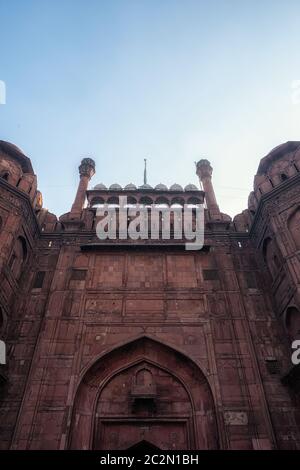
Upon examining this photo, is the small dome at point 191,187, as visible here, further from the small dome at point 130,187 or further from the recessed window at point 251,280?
the recessed window at point 251,280

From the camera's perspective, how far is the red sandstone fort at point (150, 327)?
419 inches

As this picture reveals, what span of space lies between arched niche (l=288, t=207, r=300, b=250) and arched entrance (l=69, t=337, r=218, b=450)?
6.18 meters

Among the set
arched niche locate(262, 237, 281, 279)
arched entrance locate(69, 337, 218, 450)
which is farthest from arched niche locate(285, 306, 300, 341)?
arched entrance locate(69, 337, 218, 450)

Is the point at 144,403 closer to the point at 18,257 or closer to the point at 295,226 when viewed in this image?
the point at 18,257

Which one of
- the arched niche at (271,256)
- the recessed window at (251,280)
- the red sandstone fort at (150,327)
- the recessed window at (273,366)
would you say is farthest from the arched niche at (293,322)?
the recessed window at (251,280)

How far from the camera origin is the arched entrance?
10.6 meters

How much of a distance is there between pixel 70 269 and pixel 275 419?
9554mm

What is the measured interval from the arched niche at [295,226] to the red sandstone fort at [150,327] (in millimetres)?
69

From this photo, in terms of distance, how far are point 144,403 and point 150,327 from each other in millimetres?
2620

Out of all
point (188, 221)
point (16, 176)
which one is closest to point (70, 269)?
point (16, 176)

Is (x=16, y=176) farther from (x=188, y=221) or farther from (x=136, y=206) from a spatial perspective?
(x=188, y=221)

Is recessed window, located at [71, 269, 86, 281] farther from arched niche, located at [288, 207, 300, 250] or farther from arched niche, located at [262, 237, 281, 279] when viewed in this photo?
arched niche, located at [288, 207, 300, 250]

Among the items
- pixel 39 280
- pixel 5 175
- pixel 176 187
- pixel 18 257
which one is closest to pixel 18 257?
pixel 18 257

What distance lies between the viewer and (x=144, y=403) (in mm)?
11297
